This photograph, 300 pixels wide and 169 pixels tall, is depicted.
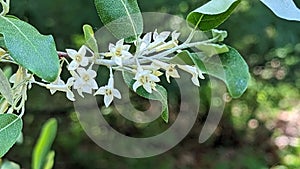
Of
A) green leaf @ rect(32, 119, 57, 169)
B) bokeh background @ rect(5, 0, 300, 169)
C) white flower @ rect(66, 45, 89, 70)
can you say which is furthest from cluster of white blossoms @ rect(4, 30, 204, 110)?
bokeh background @ rect(5, 0, 300, 169)

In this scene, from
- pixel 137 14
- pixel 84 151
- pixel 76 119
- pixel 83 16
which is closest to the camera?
pixel 137 14

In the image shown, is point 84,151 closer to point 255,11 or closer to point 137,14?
point 255,11

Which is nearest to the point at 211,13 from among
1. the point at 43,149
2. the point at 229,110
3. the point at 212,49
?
the point at 212,49

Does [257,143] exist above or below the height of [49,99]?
below

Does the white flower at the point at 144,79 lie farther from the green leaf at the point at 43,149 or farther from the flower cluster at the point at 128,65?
the green leaf at the point at 43,149

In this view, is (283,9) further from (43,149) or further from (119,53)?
(43,149)

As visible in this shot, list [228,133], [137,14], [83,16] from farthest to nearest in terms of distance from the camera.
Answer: [228,133] < [83,16] < [137,14]

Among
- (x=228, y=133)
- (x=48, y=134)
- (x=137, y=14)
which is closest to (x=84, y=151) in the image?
(x=228, y=133)
